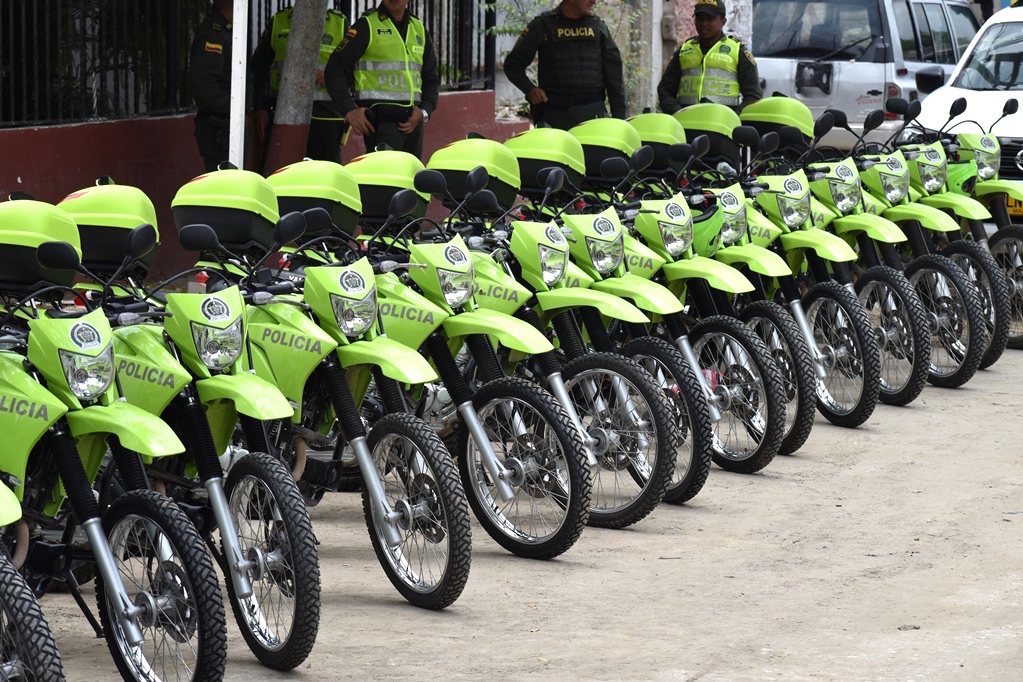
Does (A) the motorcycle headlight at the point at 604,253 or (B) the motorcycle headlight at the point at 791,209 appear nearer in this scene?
(A) the motorcycle headlight at the point at 604,253

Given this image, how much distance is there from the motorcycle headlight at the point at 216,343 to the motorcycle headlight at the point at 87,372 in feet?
1.43

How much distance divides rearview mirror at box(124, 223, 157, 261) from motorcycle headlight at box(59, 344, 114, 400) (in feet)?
0.93

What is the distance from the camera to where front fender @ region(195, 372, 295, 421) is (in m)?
4.76

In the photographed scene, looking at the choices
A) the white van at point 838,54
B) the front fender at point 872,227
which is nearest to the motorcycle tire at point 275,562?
the front fender at point 872,227

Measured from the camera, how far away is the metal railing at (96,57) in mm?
9695

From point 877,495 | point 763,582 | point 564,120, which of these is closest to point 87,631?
point 763,582

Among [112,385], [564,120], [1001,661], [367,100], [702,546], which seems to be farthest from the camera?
[564,120]

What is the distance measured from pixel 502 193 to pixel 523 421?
5.49ft

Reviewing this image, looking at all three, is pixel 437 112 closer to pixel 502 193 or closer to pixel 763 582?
pixel 502 193

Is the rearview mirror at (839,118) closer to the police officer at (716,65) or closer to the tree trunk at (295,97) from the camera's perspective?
the police officer at (716,65)

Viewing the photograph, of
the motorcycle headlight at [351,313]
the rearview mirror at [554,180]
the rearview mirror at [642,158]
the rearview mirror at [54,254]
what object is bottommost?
the motorcycle headlight at [351,313]

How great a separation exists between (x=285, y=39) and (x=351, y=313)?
5.88 metres

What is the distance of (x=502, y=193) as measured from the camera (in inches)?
284

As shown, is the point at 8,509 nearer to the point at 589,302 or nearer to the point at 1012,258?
the point at 589,302
